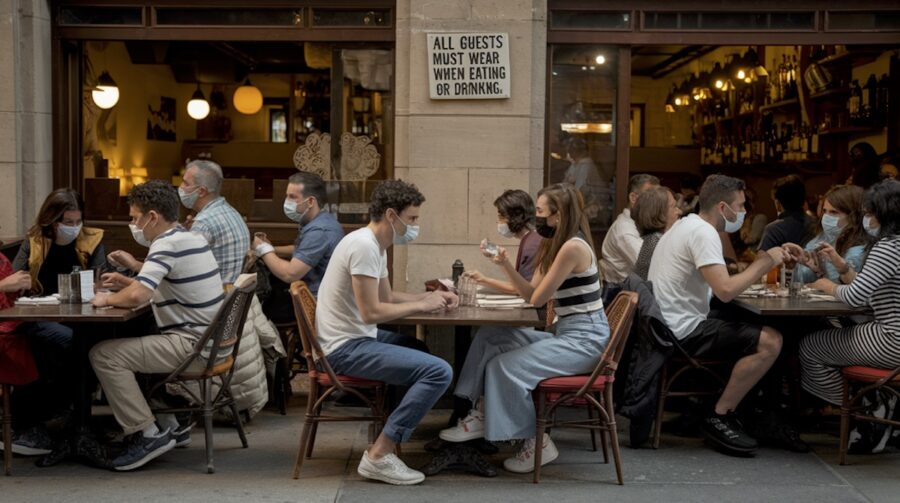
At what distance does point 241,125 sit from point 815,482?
1087cm

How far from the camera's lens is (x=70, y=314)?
6.33m

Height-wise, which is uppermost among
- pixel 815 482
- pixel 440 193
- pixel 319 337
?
pixel 440 193

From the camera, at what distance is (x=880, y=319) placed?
6836mm

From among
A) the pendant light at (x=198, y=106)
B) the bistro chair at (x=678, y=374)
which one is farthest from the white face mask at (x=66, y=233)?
the pendant light at (x=198, y=106)

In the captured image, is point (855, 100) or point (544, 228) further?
point (855, 100)

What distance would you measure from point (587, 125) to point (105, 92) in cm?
408

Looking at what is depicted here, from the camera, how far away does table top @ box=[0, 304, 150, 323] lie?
6.27m

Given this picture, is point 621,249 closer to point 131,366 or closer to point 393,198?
point 393,198

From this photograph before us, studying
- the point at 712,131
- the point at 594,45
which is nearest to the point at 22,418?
the point at 594,45

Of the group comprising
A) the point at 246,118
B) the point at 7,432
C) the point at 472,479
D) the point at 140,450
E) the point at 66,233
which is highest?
the point at 246,118

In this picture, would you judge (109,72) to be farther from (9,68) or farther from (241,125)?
(241,125)

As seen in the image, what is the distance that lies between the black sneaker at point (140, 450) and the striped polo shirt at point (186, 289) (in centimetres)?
58

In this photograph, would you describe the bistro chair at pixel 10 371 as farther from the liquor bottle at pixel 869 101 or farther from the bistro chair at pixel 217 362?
the liquor bottle at pixel 869 101

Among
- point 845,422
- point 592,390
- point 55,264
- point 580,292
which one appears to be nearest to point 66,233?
point 55,264
